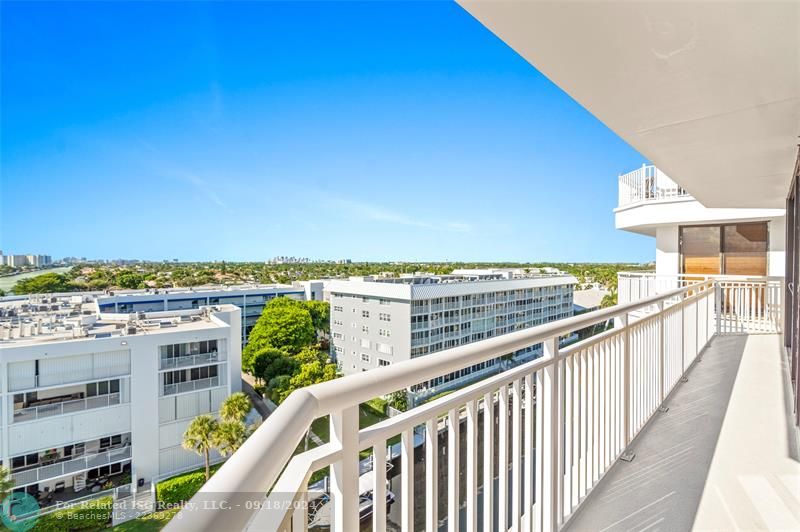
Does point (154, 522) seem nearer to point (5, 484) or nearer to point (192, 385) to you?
point (5, 484)

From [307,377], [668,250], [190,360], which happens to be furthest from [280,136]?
[668,250]

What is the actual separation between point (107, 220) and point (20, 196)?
13.4 metres

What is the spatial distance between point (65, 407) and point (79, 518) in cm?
332

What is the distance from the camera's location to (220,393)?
14312 millimetres

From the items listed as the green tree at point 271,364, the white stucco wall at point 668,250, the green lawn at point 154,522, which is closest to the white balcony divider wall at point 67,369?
the green lawn at point 154,522

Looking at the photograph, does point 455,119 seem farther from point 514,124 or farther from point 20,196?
point 20,196

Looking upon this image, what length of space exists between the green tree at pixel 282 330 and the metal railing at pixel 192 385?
1055cm

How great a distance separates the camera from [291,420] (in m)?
0.59

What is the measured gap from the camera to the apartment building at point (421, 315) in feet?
73.3

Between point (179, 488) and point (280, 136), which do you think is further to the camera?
point (280, 136)

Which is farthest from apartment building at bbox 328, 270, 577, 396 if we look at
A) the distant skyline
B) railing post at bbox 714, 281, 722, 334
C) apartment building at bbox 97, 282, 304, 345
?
railing post at bbox 714, 281, 722, 334

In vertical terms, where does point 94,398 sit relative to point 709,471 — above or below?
below

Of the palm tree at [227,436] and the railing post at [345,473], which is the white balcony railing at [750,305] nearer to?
the railing post at [345,473]

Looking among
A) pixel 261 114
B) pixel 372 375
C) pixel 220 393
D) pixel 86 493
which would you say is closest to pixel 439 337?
pixel 220 393
